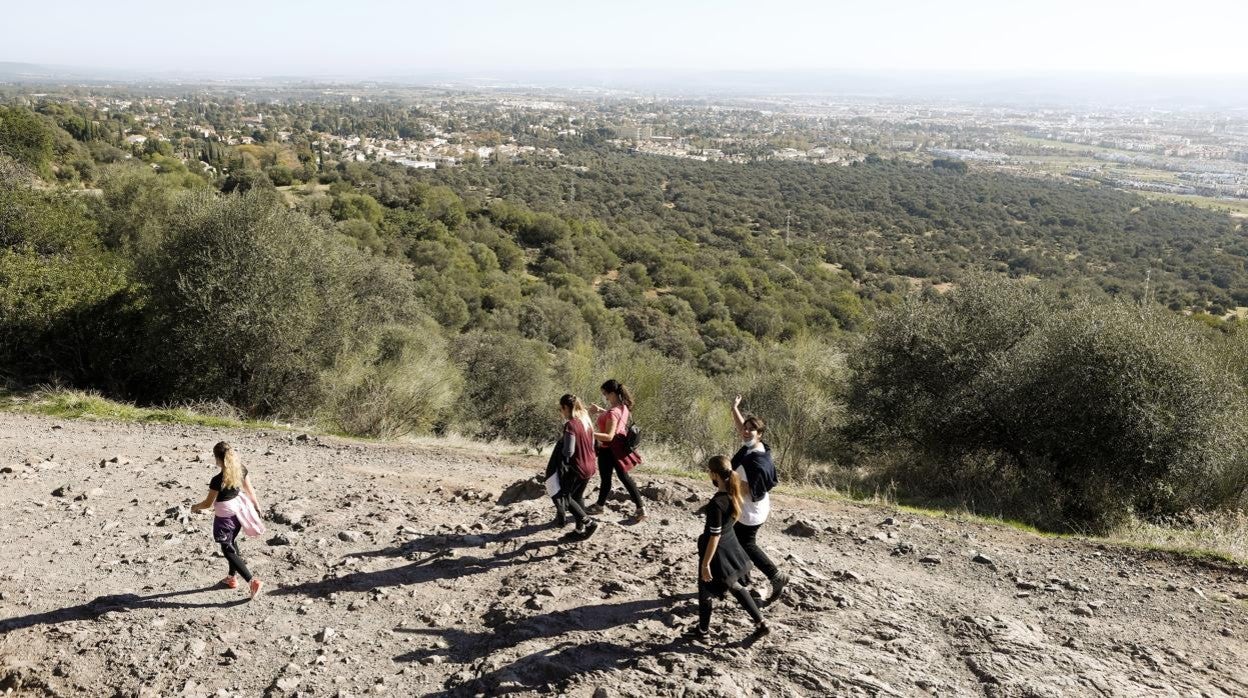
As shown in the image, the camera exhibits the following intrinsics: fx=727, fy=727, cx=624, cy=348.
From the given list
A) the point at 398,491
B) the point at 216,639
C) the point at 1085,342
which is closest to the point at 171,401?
the point at 398,491

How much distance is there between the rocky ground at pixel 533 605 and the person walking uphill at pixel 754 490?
603 millimetres

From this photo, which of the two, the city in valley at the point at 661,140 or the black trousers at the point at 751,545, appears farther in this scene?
the city in valley at the point at 661,140

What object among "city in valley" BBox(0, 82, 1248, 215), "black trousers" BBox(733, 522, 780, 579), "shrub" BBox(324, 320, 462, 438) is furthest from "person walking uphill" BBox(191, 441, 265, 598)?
"city in valley" BBox(0, 82, 1248, 215)

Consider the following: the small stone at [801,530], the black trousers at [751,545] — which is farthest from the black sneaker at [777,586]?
the small stone at [801,530]

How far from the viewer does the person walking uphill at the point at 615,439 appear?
24.3ft

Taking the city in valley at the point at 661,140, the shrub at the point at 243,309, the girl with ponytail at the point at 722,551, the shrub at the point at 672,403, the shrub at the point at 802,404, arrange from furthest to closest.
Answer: the city in valley at the point at 661,140 → the shrub at the point at 672,403 → the shrub at the point at 802,404 → the shrub at the point at 243,309 → the girl with ponytail at the point at 722,551

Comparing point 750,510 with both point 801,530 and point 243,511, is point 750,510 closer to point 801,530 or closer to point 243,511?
point 801,530

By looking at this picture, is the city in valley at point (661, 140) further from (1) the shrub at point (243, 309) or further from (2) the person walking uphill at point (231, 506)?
(2) the person walking uphill at point (231, 506)

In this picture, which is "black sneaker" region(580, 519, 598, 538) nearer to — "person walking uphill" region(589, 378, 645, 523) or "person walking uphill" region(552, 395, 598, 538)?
"person walking uphill" region(552, 395, 598, 538)

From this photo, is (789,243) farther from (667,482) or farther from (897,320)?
(667,482)

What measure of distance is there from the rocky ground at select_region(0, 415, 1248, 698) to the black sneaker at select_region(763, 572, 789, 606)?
17cm

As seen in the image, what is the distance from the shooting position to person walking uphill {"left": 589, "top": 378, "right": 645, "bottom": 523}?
24.3 feet

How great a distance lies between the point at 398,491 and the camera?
367 inches

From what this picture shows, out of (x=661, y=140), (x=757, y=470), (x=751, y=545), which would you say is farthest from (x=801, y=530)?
(x=661, y=140)
